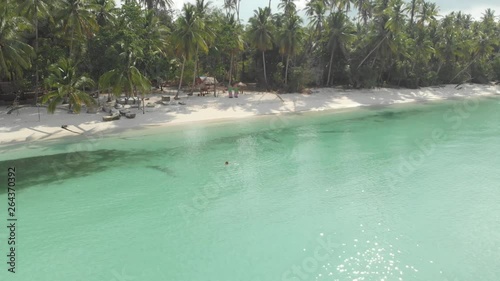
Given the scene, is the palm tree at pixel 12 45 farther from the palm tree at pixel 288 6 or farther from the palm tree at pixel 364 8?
the palm tree at pixel 364 8

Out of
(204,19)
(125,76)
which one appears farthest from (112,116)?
(204,19)

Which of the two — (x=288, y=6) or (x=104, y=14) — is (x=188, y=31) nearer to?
(x=104, y=14)

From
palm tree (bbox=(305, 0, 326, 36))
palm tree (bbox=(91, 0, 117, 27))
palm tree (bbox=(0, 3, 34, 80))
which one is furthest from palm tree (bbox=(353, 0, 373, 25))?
palm tree (bbox=(0, 3, 34, 80))

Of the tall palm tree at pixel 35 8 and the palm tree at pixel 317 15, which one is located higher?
the palm tree at pixel 317 15

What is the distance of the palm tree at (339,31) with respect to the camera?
5075cm

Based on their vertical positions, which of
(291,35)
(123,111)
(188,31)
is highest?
(291,35)

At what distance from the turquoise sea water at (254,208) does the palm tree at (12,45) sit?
26.6 feet

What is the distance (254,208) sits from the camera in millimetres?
16031

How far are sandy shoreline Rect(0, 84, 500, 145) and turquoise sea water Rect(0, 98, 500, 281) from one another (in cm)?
246

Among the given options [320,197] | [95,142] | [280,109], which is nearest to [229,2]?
[280,109]

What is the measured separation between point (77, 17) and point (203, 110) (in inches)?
574

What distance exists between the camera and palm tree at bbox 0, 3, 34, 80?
27.8 m

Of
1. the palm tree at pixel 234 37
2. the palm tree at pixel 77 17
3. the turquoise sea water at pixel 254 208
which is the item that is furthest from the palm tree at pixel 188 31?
the turquoise sea water at pixel 254 208

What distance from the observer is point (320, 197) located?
17188 millimetres
